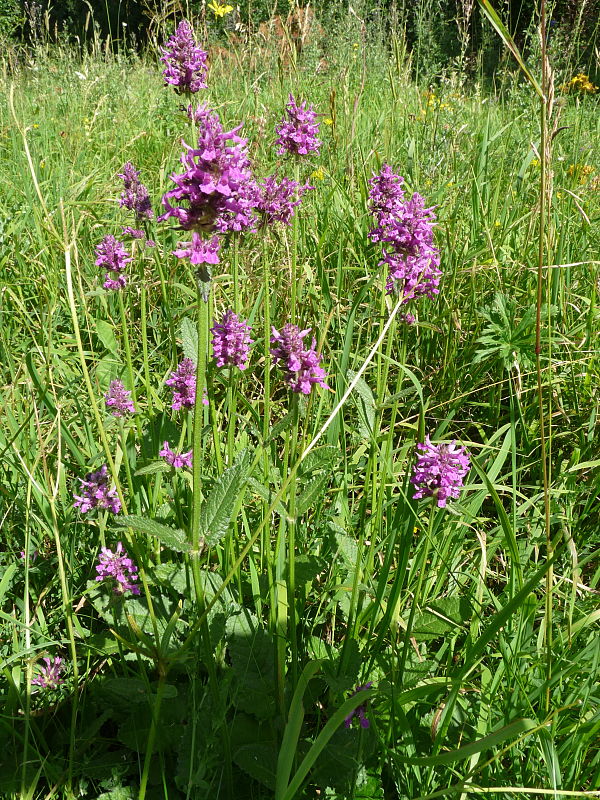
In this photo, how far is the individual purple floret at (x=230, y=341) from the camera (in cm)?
162

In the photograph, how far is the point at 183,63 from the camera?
1686mm

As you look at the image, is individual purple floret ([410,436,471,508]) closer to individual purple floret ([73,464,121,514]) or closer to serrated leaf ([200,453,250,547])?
serrated leaf ([200,453,250,547])

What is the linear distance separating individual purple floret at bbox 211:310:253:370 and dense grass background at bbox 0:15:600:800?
11 centimetres

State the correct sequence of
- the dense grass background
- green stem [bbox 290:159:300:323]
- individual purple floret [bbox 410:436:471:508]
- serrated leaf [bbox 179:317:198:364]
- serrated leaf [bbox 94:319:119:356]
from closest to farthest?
the dense grass background
individual purple floret [bbox 410:436:471:508]
green stem [bbox 290:159:300:323]
serrated leaf [bbox 179:317:198:364]
serrated leaf [bbox 94:319:119:356]

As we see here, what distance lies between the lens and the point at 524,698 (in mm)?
1277

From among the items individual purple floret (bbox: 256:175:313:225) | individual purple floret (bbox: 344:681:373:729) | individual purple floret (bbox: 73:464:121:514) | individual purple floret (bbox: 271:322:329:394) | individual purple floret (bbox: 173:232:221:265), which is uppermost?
individual purple floret (bbox: 173:232:221:265)

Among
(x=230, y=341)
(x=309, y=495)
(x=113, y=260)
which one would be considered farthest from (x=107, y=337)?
(x=309, y=495)

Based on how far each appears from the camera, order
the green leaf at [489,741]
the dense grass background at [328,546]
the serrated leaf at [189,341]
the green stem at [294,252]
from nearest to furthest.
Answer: the green leaf at [489,741]
the dense grass background at [328,546]
the green stem at [294,252]
the serrated leaf at [189,341]

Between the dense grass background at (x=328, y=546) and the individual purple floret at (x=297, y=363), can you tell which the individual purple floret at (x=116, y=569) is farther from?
the individual purple floret at (x=297, y=363)

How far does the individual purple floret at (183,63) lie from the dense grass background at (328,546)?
20cm

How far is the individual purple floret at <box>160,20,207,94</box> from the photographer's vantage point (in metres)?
1.68

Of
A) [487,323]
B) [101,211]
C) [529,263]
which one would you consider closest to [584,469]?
[487,323]

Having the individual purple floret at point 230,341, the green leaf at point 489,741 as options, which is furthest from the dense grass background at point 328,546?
the individual purple floret at point 230,341

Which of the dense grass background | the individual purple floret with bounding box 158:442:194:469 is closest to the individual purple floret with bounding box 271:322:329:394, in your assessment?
the dense grass background
